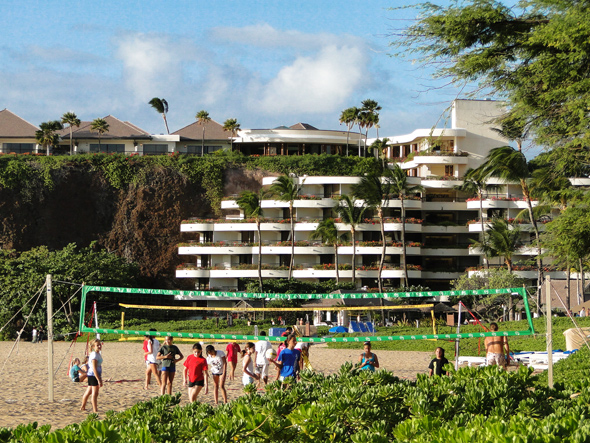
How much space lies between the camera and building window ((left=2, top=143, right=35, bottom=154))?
6338 cm

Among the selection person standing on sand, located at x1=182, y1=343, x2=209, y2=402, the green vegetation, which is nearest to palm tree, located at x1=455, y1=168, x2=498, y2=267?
the green vegetation

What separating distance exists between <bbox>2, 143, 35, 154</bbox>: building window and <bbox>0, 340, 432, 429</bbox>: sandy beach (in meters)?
35.5

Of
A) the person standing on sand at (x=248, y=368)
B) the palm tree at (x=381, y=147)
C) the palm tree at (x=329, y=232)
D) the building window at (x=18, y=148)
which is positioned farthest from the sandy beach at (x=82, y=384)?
the building window at (x=18, y=148)

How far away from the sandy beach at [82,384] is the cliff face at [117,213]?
25958 millimetres

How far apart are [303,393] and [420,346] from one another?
22432 millimetres

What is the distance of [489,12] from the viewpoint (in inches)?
490

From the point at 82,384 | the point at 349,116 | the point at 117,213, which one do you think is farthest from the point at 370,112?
the point at 82,384

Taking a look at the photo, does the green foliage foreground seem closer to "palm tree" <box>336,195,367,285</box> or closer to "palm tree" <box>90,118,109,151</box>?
"palm tree" <box>336,195,367,285</box>

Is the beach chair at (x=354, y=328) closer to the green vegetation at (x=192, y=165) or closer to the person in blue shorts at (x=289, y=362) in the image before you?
the green vegetation at (x=192, y=165)

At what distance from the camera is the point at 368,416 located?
7414 millimetres

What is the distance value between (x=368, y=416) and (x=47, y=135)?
60092mm

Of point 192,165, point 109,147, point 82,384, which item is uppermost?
point 109,147

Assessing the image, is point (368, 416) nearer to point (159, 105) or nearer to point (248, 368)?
point (248, 368)

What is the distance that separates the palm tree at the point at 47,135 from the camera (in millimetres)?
61938
